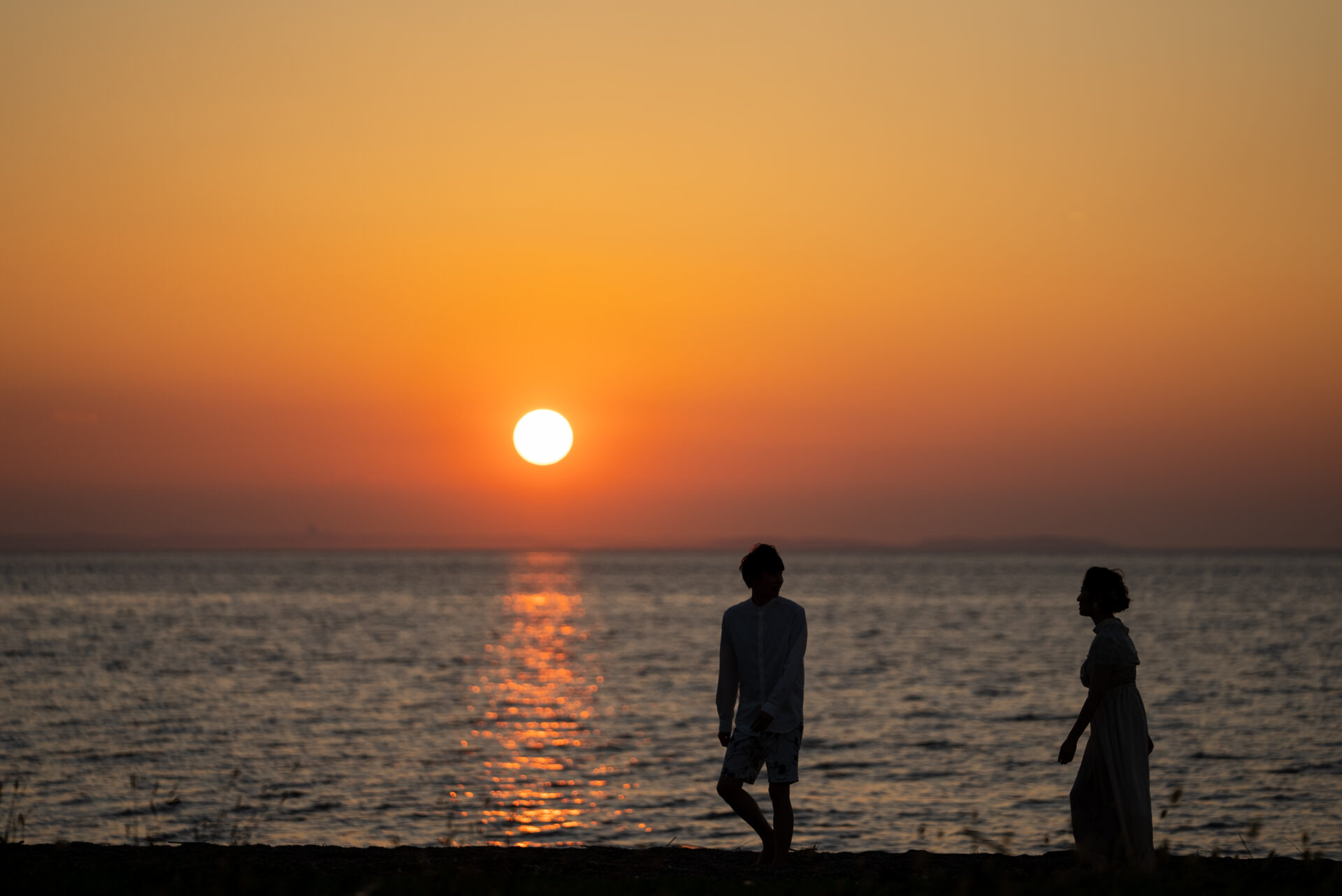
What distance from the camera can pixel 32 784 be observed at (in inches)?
793

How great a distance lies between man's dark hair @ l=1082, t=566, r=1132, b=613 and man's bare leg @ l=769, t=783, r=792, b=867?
2.34 metres

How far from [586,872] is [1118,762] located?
353cm

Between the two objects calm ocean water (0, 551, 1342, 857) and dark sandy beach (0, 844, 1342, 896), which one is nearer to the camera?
dark sandy beach (0, 844, 1342, 896)

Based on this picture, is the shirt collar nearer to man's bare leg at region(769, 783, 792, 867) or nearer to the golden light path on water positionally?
man's bare leg at region(769, 783, 792, 867)

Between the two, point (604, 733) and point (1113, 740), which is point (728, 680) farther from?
point (604, 733)

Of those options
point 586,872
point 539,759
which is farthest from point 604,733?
point 586,872

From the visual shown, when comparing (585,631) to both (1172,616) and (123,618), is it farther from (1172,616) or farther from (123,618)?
(1172,616)

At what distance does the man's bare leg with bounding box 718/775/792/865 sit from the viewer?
8.48 meters

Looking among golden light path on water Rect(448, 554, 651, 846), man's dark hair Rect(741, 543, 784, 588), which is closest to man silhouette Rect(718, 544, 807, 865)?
man's dark hair Rect(741, 543, 784, 588)

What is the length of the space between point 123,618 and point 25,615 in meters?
6.50

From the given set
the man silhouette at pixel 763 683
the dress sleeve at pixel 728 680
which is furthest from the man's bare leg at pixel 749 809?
the dress sleeve at pixel 728 680

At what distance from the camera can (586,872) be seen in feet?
28.8

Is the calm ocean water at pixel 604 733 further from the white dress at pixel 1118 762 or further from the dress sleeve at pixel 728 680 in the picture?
the dress sleeve at pixel 728 680

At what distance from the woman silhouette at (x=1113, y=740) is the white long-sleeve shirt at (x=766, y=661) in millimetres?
1724
